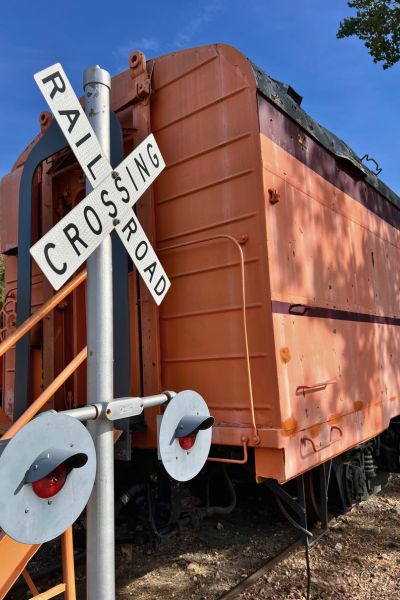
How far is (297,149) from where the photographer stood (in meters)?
3.54

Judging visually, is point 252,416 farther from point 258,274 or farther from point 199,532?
point 199,532

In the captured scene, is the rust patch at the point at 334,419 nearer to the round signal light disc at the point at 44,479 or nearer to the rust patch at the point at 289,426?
the rust patch at the point at 289,426

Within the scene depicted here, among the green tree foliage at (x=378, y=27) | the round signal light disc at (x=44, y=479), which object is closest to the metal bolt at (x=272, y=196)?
the round signal light disc at (x=44, y=479)

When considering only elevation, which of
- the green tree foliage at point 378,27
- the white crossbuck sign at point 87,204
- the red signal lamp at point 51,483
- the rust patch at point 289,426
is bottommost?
the rust patch at point 289,426

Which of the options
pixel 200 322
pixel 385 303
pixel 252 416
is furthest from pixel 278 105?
pixel 385 303

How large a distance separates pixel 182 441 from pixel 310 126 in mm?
2834

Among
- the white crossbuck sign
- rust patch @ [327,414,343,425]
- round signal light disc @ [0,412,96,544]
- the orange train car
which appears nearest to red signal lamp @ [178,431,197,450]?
round signal light disc @ [0,412,96,544]

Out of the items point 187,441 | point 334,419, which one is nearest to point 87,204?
point 187,441

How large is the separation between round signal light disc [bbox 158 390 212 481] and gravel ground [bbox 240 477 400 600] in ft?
6.67

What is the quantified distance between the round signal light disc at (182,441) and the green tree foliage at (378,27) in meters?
8.49

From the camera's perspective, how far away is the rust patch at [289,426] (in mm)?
2834

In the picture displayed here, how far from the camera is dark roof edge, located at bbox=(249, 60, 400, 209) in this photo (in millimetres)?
3160

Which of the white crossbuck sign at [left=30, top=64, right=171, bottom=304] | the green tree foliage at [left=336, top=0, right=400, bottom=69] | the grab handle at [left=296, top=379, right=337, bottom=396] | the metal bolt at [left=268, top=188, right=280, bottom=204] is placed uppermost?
the green tree foliage at [left=336, top=0, right=400, bottom=69]

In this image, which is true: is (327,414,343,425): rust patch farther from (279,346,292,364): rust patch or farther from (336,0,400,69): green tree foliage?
(336,0,400,69): green tree foliage
